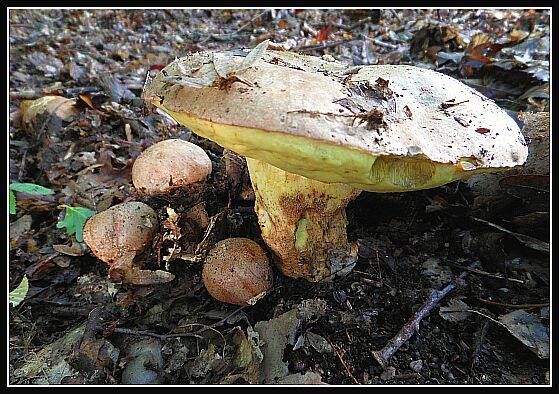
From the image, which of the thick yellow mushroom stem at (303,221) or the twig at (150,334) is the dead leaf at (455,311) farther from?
the twig at (150,334)

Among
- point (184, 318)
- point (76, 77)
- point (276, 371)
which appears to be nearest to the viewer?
point (276, 371)

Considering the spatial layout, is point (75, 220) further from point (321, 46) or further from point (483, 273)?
point (321, 46)

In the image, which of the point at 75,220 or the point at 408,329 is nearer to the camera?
the point at 408,329

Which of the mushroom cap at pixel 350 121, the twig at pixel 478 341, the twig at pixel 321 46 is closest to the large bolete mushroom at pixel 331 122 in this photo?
the mushroom cap at pixel 350 121

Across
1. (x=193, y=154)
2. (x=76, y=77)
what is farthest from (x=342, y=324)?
(x=76, y=77)

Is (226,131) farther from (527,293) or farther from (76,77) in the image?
(76,77)

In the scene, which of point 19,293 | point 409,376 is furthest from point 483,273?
point 19,293
